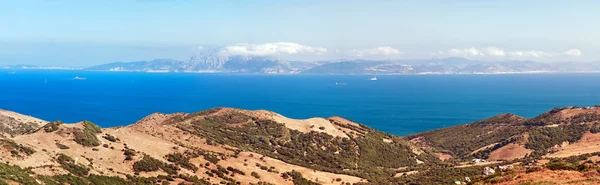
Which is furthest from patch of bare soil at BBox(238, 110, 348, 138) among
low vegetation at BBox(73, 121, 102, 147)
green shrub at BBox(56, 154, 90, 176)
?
green shrub at BBox(56, 154, 90, 176)

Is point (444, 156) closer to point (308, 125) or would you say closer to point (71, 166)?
point (308, 125)

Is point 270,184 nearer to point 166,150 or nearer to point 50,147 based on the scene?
point 166,150

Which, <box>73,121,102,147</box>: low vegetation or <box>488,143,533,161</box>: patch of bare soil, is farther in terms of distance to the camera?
<box>488,143,533,161</box>: patch of bare soil

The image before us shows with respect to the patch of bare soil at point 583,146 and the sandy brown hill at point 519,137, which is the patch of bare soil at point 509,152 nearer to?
the sandy brown hill at point 519,137

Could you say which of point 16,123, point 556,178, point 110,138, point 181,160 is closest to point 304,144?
point 181,160

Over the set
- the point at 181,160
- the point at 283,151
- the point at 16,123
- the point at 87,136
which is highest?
the point at 87,136

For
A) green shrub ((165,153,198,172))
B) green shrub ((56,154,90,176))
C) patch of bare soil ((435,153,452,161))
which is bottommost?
patch of bare soil ((435,153,452,161))

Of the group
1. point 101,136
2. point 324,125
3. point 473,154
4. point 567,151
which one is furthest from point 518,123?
point 101,136

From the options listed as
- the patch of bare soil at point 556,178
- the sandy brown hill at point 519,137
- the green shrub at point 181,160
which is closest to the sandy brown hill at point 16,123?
the green shrub at point 181,160

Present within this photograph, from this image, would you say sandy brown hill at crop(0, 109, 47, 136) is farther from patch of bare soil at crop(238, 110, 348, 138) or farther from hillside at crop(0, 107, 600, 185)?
patch of bare soil at crop(238, 110, 348, 138)
